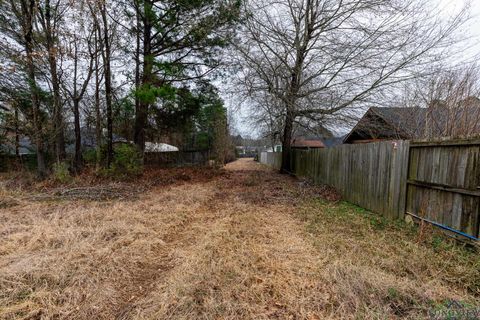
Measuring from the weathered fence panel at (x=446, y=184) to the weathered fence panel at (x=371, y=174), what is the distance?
8.0 inches

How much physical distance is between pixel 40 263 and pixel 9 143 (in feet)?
40.4

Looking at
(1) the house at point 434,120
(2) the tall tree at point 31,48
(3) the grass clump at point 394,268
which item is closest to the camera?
(3) the grass clump at point 394,268

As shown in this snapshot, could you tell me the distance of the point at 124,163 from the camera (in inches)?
307

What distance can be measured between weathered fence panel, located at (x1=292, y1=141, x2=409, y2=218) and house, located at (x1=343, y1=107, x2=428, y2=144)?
7.89ft

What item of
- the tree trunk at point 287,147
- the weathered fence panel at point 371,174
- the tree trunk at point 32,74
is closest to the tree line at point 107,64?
the tree trunk at point 32,74

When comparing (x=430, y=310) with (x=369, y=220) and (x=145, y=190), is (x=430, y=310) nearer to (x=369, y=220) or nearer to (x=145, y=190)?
(x=369, y=220)

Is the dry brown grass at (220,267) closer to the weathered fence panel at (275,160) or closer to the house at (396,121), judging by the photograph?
the house at (396,121)

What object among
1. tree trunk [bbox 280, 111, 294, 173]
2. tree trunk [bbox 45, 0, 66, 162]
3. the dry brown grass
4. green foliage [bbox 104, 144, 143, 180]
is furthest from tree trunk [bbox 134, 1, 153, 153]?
tree trunk [bbox 280, 111, 294, 173]

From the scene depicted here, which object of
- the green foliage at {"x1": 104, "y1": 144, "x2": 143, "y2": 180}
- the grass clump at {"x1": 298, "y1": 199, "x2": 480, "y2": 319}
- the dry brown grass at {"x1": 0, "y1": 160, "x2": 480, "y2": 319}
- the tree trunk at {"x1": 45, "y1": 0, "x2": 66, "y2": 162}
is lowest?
the dry brown grass at {"x1": 0, "y1": 160, "x2": 480, "y2": 319}

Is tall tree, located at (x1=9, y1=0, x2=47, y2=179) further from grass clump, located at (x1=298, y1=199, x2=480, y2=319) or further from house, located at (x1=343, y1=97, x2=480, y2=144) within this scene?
house, located at (x1=343, y1=97, x2=480, y2=144)

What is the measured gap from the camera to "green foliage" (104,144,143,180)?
25.2ft

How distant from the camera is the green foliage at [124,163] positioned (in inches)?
302

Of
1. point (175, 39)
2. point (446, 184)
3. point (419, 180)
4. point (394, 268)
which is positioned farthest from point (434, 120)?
point (175, 39)

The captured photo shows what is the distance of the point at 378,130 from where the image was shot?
8680 millimetres
